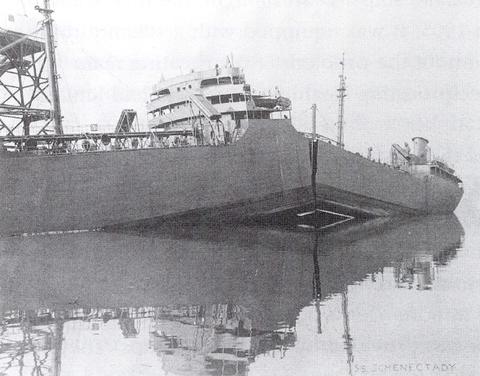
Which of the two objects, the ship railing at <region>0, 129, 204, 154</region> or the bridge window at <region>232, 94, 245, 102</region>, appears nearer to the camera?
the ship railing at <region>0, 129, 204, 154</region>

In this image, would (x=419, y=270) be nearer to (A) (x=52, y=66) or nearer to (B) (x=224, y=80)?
(B) (x=224, y=80)

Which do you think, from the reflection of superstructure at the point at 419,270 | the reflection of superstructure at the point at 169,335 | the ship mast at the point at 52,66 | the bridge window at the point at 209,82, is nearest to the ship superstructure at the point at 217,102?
the bridge window at the point at 209,82

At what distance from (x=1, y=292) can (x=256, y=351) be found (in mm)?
4997

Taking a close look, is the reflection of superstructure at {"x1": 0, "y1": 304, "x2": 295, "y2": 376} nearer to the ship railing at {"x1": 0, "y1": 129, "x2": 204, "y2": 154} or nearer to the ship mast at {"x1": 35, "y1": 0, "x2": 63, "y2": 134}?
the ship railing at {"x1": 0, "y1": 129, "x2": 204, "y2": 154}

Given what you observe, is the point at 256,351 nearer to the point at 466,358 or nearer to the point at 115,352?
the point at 115,352

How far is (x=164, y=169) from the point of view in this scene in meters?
18.4

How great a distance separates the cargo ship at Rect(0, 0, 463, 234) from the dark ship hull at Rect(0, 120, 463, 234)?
0.12 ft

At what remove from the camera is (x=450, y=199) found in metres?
33.1

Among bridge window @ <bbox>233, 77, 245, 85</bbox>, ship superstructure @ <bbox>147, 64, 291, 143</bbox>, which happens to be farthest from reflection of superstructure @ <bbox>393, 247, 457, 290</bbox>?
bridge window @ <bbox>233, 77, 245, 85</bbox>

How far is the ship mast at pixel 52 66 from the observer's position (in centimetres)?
2034

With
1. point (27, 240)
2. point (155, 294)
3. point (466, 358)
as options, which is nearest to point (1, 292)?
point (155, 294)

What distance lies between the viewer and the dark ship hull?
17.8 metres

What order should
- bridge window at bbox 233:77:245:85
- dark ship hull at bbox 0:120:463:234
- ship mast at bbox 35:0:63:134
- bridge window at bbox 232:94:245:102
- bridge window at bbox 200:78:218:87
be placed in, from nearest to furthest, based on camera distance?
1. dark ship hull at bbox 0:120:463:234
2. ship mast at bbox 35:0:63:134
3. bridge window at bbox 232:94:245:102
4. bridge window at bbox 233:77:245:85
5. bridge window at bbox 200:78:218:87

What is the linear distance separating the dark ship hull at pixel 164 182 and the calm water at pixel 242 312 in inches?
225
